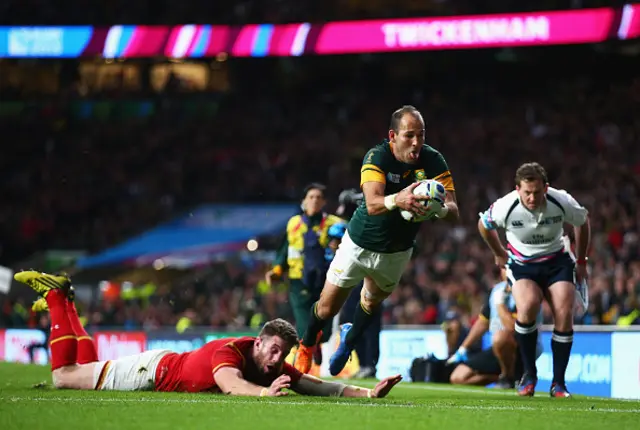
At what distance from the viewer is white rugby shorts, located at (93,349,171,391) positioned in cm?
804

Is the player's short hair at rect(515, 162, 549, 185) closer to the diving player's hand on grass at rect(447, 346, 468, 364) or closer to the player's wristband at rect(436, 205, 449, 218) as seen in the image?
the player's wristband at rect(436, 205, 449, 218)

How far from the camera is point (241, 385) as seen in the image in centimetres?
722

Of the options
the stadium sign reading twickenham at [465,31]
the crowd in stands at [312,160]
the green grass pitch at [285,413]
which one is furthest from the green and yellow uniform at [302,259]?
the stadium sign reading twickenham at [465,31]

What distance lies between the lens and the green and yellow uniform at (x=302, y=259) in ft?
37.0

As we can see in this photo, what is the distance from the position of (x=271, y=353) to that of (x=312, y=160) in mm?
23589

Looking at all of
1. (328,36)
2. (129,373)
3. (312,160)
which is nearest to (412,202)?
(129,373)

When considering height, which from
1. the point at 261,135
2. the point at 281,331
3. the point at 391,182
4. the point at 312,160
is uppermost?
the point at 261,135

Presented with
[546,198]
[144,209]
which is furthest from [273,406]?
[144,209]

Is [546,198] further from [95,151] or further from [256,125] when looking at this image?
[95,151]

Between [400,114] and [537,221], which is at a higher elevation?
[400,114]

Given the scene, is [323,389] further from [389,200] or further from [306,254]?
[306,254]

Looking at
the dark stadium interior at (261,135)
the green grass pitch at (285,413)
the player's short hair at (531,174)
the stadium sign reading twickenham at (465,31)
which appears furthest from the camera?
the stadium sign reading twickenham at (465,31)

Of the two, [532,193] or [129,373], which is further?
[532,193]

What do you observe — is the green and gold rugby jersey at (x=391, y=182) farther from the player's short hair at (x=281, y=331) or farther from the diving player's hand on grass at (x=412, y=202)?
the player's short hair at (x=281, y=331)
